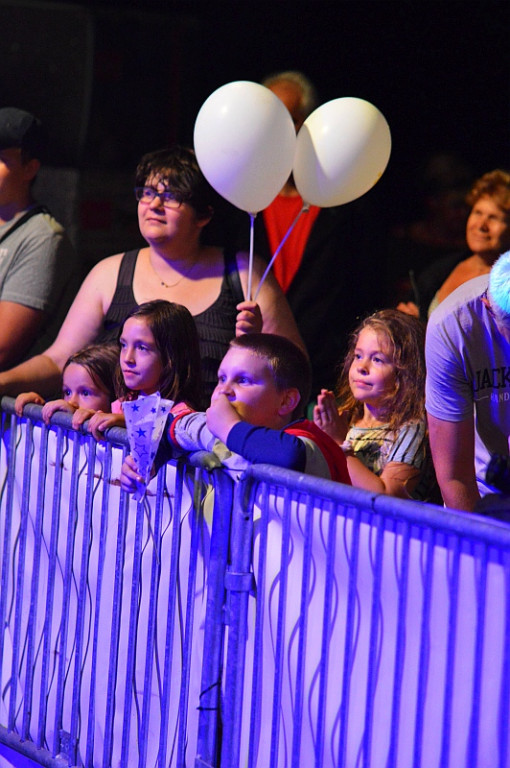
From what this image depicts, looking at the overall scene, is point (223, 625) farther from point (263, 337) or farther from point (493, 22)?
point (493, 22)

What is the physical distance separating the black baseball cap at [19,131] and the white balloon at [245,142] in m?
1.19

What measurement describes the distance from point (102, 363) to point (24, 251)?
1023mm

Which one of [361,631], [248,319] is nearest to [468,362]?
[361,631]

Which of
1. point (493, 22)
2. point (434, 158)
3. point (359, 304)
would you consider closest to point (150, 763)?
point (359, 304)

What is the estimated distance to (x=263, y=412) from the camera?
303cm

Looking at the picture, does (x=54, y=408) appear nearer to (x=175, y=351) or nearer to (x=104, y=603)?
(x=175, y=351)

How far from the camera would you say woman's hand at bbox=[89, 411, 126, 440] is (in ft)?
9.37

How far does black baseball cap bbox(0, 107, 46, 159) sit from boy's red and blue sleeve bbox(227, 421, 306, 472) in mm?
2575

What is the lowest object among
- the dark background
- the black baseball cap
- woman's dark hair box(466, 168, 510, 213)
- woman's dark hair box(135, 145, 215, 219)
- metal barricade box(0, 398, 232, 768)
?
metal barricade box(0, 398, 232, 768)

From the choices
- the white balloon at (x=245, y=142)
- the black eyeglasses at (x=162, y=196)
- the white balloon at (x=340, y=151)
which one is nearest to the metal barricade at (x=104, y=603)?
the black eyeglasses at (x=162, y=196)

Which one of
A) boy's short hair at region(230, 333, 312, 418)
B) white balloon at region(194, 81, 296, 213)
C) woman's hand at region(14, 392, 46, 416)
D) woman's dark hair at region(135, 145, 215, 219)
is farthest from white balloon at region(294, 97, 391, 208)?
woman's hand at region(14, 392, 46, 416)

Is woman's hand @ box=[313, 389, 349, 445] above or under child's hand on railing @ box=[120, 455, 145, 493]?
above

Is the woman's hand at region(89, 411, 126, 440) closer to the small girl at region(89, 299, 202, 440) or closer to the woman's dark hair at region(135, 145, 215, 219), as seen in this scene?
the small girl at region(89, 299, 202, 440)

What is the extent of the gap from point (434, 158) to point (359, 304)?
32.7 inches
